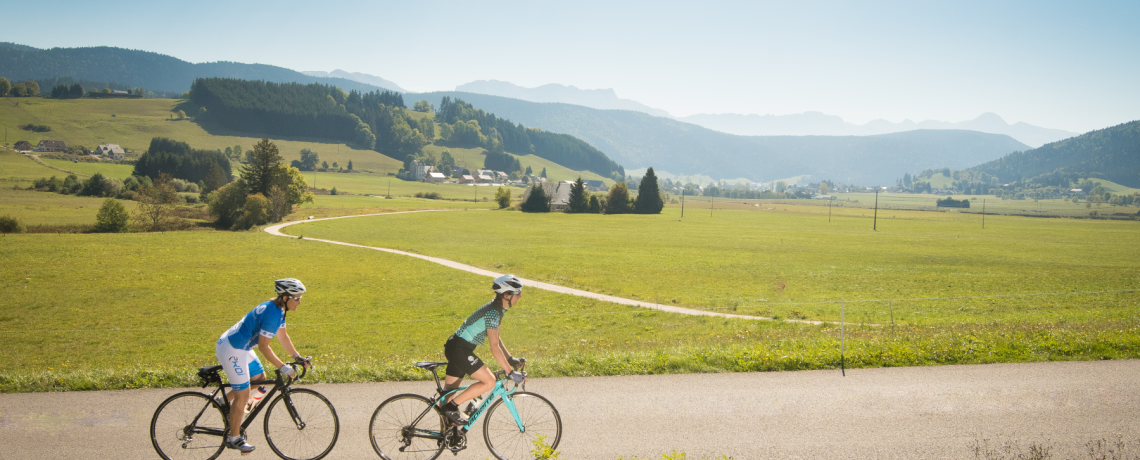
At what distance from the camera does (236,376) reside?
27.4 ft

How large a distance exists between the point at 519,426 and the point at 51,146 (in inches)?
9419

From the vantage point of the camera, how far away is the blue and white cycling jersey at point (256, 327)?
27.0 ft

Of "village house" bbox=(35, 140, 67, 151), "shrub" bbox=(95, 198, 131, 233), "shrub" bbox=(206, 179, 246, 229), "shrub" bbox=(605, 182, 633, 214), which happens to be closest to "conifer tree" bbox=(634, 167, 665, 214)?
"shrub" bbox=(605, 182, 633, 214)

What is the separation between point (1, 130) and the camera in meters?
192

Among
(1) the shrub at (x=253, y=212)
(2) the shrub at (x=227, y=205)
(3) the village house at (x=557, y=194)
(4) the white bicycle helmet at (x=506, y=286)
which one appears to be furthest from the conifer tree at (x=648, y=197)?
(4) the white bicycle helmet at (x=506, y=286)

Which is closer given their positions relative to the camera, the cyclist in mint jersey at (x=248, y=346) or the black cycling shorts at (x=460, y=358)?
the cyclist in mint jersey at (x=248, y=346)

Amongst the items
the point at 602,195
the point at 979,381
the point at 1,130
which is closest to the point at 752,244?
the point at 979,381

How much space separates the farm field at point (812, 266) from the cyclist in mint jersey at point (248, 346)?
51.0 feet

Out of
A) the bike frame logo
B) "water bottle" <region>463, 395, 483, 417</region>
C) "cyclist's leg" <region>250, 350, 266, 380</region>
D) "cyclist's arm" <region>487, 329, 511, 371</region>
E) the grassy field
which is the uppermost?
"cyclist's arm" <region>487, 329, 511, 371</region>

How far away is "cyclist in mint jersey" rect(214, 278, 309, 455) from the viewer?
824cm

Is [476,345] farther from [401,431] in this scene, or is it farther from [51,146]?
[51,146]

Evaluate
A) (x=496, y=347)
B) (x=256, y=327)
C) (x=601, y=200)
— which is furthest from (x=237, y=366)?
(x=601, y=200)

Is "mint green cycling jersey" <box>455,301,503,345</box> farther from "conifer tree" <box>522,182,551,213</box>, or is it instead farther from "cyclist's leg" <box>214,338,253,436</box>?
"conifer tree" <box>522,182,551,213</box>

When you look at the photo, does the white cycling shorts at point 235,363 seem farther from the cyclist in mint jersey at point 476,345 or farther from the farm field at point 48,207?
the farm field at point 48,207
